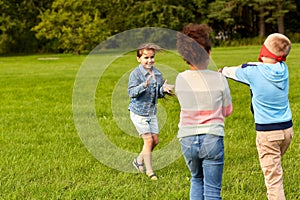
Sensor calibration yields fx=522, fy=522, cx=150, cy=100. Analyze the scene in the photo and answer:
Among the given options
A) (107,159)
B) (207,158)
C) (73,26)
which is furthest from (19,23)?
(207,158)

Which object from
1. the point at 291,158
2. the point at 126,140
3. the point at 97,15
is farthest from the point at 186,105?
the point at 97,15

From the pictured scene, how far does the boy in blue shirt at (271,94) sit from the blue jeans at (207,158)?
1.51ft

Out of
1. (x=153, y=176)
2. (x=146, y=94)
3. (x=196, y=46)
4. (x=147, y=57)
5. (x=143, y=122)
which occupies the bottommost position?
(x=153, y=176)

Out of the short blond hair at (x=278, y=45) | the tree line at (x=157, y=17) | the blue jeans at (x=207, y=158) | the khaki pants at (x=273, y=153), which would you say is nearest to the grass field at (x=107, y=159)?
the khaki pants at (x=273, y=153)

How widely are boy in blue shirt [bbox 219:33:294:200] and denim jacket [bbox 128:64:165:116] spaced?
35.6 inches

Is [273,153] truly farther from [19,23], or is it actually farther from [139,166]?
[19,23]

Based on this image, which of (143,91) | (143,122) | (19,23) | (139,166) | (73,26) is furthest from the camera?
(19,23)

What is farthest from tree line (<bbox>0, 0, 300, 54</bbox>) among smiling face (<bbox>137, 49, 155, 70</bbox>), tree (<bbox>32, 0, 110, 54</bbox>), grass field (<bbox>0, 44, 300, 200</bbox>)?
smiling face (<bbox>137, 49, 155, 70</bbox>)

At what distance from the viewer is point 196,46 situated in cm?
304

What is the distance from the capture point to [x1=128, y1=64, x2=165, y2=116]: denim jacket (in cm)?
412

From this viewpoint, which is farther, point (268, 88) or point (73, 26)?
point (73, 26)

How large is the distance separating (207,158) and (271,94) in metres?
0.66

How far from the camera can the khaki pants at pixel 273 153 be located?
337 cm

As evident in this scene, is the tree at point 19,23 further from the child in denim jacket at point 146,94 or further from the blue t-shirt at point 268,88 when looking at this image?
the blue t-shirt at point 268,88
